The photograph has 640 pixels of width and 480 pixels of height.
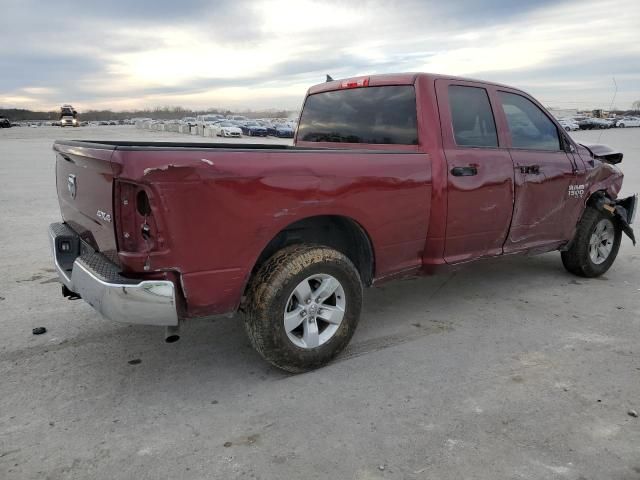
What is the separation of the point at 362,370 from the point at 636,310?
9.04 ft

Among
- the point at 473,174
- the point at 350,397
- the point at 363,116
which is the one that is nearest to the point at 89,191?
the point at 350,397

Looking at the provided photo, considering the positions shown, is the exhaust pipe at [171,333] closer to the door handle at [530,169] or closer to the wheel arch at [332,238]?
the wheel arch at [332,238]

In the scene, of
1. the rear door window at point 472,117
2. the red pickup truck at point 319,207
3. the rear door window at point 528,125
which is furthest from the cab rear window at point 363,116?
the rear door window at point 528,125

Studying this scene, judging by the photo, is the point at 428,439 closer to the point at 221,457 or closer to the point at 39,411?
the point at 221,457

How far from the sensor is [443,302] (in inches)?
192

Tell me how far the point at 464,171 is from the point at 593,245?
7.82 ft

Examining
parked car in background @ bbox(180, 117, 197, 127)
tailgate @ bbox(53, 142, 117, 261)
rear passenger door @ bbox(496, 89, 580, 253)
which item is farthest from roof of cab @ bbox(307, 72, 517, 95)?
parked car in background @ bbox(180, 117, 197, 127)

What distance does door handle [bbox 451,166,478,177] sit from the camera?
4.00m

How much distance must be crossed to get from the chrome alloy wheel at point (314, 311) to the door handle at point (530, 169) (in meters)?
2.13

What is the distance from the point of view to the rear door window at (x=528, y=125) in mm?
4684

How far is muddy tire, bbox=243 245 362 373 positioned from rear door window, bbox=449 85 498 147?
155 cm

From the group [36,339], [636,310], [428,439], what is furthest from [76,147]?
[636,310]

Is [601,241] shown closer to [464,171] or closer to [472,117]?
[472,117]

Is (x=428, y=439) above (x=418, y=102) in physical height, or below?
below
